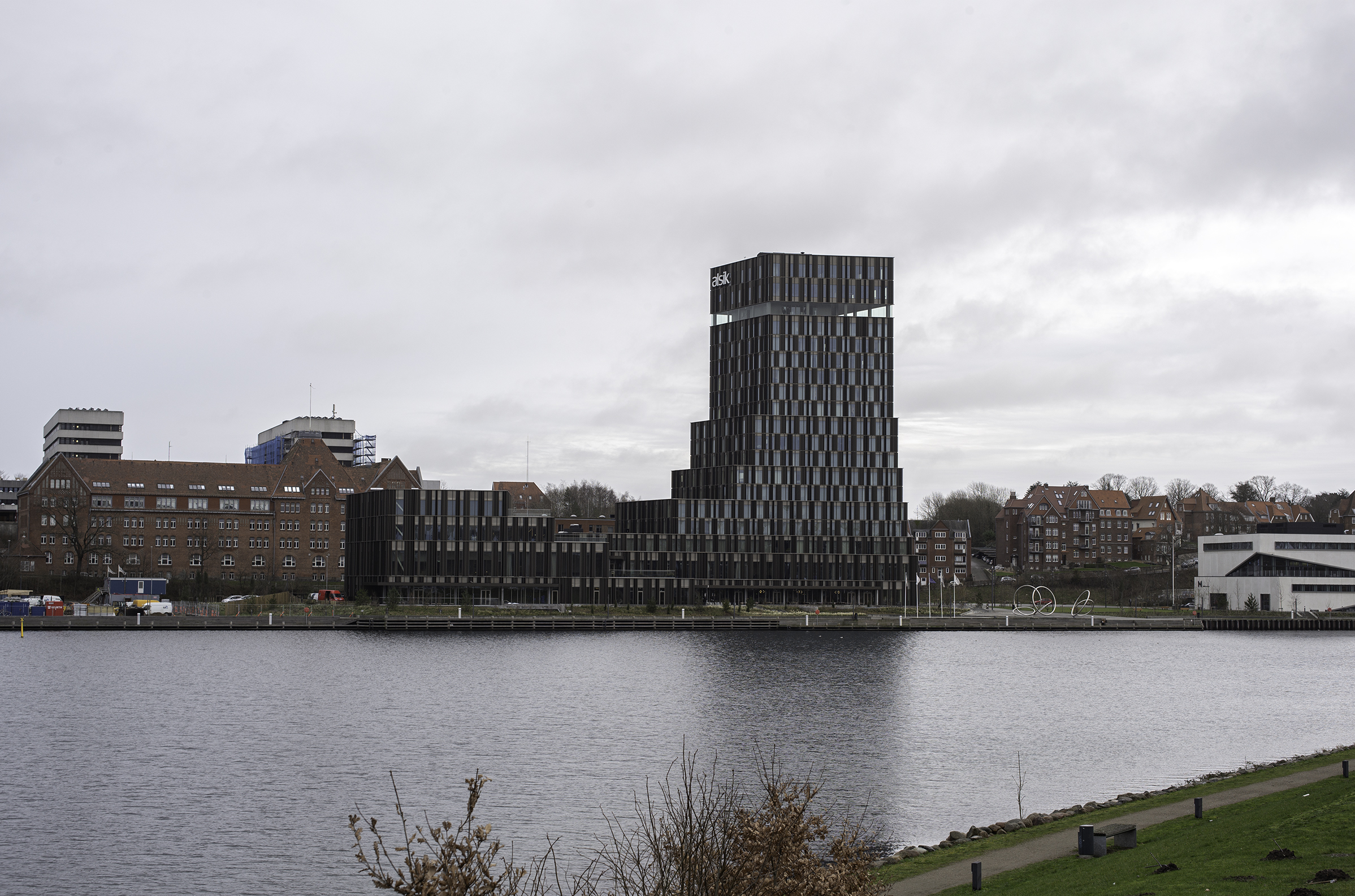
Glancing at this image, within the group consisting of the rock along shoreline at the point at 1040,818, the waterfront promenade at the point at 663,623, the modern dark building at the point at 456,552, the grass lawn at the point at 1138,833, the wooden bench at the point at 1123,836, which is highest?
the modern dark building at the point at 456,552

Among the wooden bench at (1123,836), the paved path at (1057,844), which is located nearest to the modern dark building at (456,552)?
the paved path at (1057,844)

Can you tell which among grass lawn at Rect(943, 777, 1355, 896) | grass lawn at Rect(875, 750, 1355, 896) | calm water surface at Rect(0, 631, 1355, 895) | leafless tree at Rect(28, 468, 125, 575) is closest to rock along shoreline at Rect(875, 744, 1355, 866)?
grass lawn at Rect(875, 750, 1355, 896)

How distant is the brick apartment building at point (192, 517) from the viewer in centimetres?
16112

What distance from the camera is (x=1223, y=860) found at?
85.2ft

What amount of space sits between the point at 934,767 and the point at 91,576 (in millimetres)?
135575

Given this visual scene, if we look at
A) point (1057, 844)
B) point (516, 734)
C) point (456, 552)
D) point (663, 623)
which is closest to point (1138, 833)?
point (1057, 844)

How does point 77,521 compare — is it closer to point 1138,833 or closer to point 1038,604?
point 1038,604

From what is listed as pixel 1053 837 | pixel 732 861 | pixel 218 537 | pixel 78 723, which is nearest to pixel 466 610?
pixel 218 537

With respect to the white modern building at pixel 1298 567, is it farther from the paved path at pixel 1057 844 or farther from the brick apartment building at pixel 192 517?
the paved path at pixel 1057 844

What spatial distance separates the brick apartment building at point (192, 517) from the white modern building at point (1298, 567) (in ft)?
419

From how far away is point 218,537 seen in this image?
554 feet

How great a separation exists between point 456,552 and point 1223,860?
13916cm

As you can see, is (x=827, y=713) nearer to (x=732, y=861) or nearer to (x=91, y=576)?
(x=732, y=861)

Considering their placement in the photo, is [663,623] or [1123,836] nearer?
[1123,836]
